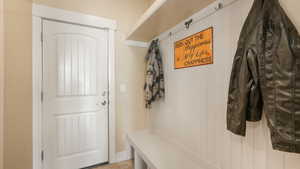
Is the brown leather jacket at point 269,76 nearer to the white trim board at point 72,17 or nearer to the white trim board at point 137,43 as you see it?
the white trim board at point 137,43

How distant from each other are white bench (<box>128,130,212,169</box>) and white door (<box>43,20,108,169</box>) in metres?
0.59

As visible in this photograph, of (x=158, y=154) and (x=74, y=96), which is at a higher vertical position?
(x=74, y=96)

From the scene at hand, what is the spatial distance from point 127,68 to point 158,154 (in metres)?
1.35

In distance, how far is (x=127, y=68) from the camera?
221cm

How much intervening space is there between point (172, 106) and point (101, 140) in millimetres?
1182

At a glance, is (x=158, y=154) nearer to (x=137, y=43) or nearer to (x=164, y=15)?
(x=164, y=15)

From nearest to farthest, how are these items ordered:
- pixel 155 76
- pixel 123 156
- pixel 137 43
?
1. pixel 155 76
2. pixel 123 156
3. pixel 137 43

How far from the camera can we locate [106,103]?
6.72 feet

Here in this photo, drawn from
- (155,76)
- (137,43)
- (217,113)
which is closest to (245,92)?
(217,113)

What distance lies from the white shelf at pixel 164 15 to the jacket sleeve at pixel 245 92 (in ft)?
2.09

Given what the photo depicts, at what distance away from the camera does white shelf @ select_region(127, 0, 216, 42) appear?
1202 mm

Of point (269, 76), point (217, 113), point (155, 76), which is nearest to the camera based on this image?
point (269, 76)

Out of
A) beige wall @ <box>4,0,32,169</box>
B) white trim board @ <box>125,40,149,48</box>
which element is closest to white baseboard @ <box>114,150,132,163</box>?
beige wall @ <box>4,0,32,169</box>

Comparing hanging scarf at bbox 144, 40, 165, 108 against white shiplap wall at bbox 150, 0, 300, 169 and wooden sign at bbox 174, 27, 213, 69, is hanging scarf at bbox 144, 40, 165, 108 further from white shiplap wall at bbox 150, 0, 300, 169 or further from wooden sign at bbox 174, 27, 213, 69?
wooden sign at bbox 174, 27, 213, 69
